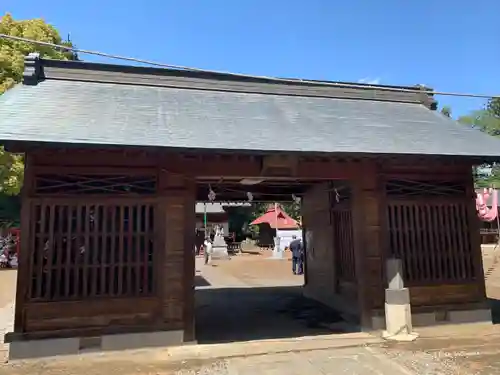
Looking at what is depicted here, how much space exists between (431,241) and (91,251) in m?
6.69

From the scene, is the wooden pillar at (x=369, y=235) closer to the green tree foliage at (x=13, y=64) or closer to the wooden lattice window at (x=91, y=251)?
the wooden lattice window at (x=91, y=251)

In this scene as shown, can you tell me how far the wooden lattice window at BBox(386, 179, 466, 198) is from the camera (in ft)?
26.6

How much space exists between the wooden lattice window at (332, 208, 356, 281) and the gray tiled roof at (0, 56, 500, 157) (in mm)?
2406

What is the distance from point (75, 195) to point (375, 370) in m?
5.54

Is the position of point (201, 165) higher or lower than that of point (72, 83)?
lower

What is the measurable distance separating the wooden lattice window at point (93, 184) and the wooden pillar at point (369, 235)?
13.5ft

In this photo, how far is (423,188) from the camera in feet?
27.1

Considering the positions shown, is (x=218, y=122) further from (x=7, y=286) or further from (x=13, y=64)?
(x=13, y=64)

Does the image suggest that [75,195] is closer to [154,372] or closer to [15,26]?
[154,372]

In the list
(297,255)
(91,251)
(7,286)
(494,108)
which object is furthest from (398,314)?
(494,108)

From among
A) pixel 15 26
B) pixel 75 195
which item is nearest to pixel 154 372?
pixel 75 195

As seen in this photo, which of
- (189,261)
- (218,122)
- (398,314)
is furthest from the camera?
(218,122)

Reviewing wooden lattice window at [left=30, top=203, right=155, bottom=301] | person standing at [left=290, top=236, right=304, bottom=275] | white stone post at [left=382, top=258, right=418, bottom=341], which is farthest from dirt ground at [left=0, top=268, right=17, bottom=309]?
person standing at [left=290, top=236, right=304, bottom=275]

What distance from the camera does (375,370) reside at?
5.66 meters
